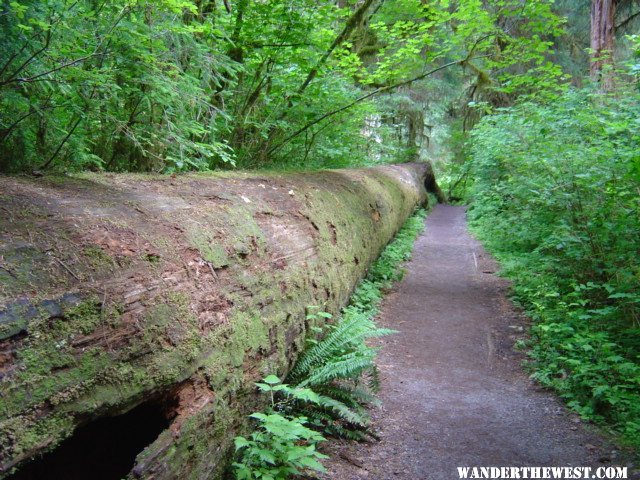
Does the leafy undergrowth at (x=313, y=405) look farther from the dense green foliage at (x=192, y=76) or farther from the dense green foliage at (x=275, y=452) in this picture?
the dense green foliage at (x=192, y=76)

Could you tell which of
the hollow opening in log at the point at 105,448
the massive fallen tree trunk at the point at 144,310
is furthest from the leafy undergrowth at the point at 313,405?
the hollow opening in log at the point at 105,448

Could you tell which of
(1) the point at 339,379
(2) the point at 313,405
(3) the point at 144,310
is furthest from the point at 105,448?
(1) the point at 339,379

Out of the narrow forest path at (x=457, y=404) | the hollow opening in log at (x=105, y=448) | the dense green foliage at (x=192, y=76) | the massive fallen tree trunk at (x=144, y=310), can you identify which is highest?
the dense green foliage at (x=192, y=76)

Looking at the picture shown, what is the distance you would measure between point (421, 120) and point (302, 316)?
21.3 meters

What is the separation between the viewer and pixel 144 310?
7.93ft

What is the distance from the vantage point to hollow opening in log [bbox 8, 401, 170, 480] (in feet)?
7.49

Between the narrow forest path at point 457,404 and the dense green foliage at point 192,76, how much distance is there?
3333 mm

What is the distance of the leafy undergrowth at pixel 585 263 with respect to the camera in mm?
4316

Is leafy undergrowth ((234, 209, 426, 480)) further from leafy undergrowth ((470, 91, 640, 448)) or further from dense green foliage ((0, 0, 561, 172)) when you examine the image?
dense green foliage ((0, 0, 561, 172))

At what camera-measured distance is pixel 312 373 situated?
390 cm

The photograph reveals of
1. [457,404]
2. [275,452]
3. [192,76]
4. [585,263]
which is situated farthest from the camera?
[585,263]

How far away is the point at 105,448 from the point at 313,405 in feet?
5.70

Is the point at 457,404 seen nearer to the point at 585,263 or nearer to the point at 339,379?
the point at 339,379

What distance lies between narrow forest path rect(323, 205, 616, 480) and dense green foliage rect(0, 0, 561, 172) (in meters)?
3.33
